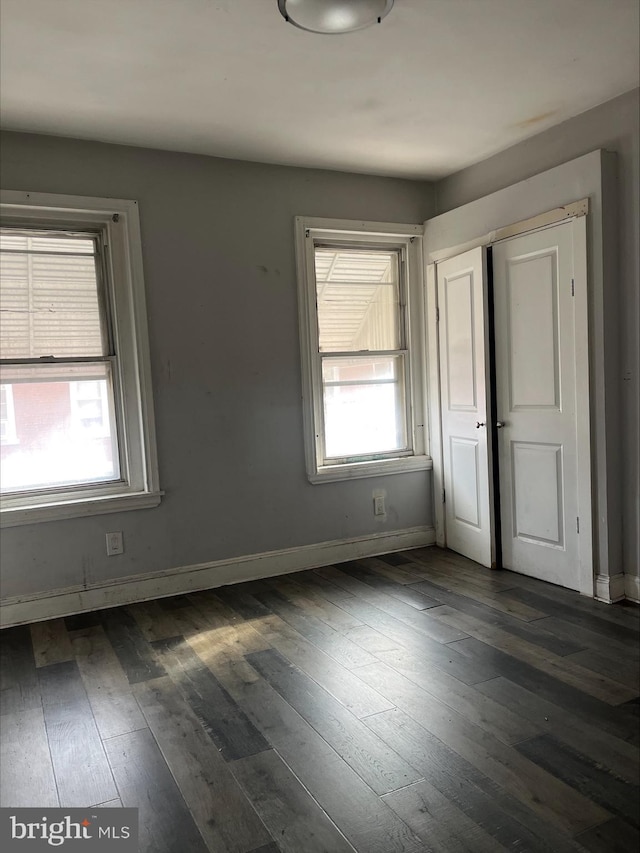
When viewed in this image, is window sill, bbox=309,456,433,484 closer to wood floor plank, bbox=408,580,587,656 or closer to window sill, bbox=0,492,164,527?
wood floor plank, bbox=408,580,587,656

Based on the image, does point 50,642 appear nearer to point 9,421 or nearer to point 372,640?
point 9,421

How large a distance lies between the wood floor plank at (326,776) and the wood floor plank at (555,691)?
2.85ft

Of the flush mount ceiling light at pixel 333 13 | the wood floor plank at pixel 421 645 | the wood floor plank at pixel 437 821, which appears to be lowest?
the wood floor plank at pixel 421 645

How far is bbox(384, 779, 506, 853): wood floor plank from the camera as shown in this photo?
1686 millimetres

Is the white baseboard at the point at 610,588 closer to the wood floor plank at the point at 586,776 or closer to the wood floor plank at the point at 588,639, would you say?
the wood floor plank at the point at 588,639

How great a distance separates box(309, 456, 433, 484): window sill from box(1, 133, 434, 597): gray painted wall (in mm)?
86

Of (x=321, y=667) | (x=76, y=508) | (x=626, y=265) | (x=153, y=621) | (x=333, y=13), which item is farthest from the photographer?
(x=76, y=508)

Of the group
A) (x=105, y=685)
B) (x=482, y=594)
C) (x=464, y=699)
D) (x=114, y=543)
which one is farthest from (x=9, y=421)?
(x=482, y=594)

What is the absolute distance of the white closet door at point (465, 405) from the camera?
3.99 meters

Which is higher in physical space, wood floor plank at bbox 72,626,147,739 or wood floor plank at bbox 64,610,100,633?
wood floor plank at bbox 64,610,100,633

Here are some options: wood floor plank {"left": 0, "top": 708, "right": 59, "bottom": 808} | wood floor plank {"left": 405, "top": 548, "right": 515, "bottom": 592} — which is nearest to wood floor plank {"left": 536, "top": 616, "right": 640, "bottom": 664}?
wood floor plank {"left": 405, "top": 548, "right": 515, "bottom": 592}

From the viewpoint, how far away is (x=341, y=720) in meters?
2.35

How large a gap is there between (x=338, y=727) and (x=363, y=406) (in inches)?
100

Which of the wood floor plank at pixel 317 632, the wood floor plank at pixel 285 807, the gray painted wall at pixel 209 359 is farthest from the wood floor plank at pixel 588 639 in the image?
the gray painted wall at pixel 209 359
